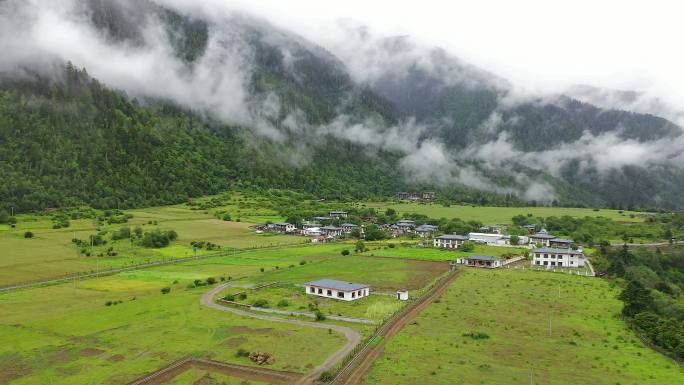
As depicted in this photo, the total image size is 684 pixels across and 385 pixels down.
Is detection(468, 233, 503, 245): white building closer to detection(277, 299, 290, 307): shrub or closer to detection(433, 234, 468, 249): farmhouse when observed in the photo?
detection(433, 234, 468, 249): farmhouse

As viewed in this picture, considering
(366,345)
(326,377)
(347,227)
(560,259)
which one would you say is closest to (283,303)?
(366,345)

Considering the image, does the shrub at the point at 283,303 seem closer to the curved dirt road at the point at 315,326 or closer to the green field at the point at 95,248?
the curved dirt road at the point at 315,326

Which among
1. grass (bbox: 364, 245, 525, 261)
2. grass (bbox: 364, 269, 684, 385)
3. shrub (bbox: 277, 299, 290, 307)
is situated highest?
shrub (bbox: 277, 299, 290, 307)

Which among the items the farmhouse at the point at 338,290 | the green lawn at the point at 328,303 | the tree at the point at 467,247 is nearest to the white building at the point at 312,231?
the tree at the point at 467,247

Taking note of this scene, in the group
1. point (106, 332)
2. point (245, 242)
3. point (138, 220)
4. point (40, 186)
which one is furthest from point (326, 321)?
point (40, 186)

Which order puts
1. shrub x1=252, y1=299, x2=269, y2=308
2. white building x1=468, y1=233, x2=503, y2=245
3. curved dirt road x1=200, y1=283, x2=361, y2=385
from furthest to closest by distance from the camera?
white building x1=468, y1=233, x2=503, y2=245 → shrub x1=252, y1=299, x2=269, y2=308 → curved dirt road x1=200, y1=283, x2=361, y2=385

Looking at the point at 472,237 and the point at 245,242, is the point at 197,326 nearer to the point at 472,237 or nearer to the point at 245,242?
the point at 245,242

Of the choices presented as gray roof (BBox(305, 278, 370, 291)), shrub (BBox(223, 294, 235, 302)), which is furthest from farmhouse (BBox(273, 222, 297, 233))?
shrub (BBox(223, 294, 235, 302))
